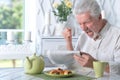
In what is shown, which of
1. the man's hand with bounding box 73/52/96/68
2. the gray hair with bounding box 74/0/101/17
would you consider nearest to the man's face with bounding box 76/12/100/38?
the gray hair with bounding box 74/0/101/17

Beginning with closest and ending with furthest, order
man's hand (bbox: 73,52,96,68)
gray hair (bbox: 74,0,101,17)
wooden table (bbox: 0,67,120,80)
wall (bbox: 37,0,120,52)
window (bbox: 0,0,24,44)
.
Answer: wooden table (bbox: 0,67,120,80), man's hand (bbox: 73,52,96,68), gray hair (bbox: 74,0,101,17), wall (bbox: 37,0,120,52), window (bbox: 0,0,24,44)

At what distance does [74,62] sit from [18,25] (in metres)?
2.13

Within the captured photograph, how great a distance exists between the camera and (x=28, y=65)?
1569 millimetres

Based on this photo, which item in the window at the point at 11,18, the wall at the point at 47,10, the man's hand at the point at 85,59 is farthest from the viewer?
the window at the point at 11,18

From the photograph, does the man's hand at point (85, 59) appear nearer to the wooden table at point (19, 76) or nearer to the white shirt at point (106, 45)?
the wooden table at point (19, 76)

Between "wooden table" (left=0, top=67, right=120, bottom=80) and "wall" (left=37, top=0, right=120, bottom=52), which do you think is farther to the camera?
"wall" (left=37, top=0, right=120, bottom=52)

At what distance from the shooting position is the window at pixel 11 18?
3717mm

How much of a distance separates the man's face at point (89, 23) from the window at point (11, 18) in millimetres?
1931

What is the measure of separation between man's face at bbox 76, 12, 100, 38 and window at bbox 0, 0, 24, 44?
1.93 meters

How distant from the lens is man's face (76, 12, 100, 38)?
1873 millimetres

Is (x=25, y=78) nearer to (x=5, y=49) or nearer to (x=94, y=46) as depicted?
(x=94, y=46)

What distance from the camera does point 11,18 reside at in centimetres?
373

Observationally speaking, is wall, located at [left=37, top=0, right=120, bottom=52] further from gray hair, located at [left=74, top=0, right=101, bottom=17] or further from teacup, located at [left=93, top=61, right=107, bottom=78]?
teacup, located at [left=93, top=61, right=107, bottom=78]

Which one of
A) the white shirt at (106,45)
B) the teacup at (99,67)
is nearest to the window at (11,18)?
the white shirt at (106,45)
